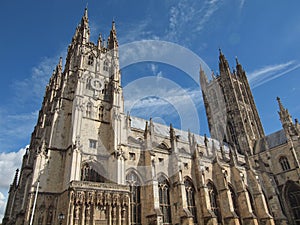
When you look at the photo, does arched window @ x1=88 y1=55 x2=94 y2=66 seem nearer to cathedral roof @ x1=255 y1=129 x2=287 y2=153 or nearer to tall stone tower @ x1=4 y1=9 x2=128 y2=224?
tall stone tower @ x1=4 y1=9 x2=128 y2=224

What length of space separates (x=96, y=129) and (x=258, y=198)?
24.9m

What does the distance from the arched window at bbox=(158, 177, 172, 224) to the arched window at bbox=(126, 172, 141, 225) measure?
266 cm

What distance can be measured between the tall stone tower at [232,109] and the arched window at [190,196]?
938 inches

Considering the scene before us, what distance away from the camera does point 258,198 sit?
1259 inches

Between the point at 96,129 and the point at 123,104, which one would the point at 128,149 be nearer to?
the point at 96,129

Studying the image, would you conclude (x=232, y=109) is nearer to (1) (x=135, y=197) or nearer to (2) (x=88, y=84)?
(2) (x=88, y=84)

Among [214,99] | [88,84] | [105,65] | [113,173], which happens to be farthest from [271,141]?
[88,84]

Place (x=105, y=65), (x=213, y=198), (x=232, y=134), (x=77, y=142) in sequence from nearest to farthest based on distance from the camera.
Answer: (x=77, y=142)
(x=213, y=198)
(x=105, y=65)
(x=232, y=134)

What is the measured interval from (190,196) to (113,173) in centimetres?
1019

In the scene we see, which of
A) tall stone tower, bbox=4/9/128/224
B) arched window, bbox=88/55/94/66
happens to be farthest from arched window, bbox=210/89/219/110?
arched window, bbox=88/55/94/66

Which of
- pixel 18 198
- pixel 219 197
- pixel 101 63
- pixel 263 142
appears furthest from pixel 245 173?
pixel 18 198

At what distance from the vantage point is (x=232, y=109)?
5309 centimetres

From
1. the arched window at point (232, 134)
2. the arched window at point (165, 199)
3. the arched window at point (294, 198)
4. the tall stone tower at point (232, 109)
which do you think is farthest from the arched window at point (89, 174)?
the arched window at point (232, 134)

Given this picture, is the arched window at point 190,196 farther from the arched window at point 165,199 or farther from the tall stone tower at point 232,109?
the tall stone tower at point 232,109
